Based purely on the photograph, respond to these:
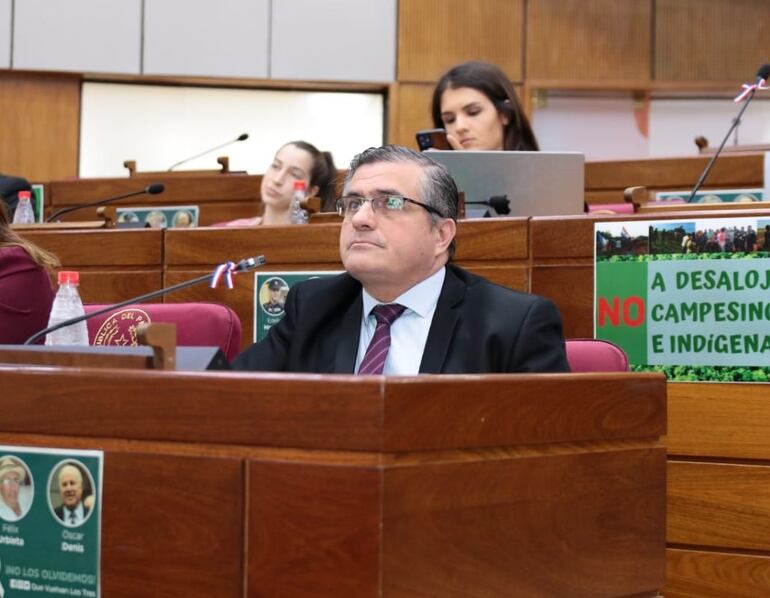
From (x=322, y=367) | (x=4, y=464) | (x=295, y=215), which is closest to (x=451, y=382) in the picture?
(x=4, y=464)

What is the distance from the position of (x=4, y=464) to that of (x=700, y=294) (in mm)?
2026

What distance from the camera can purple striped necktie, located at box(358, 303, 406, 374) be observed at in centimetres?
226

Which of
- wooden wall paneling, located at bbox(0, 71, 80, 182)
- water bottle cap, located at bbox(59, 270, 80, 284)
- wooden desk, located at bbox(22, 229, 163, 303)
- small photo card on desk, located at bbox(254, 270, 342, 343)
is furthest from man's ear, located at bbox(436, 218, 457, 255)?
wooden wall paneling, located at bbox(0, 71, 80, 182)

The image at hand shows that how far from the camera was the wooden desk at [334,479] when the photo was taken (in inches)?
52.1

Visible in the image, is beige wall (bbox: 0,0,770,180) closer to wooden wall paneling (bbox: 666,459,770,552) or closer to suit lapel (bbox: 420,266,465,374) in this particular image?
wooden wall paneling (bbox: 666,459,770,552)

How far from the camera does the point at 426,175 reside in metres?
2.46

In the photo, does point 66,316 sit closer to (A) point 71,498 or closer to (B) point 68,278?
(B) point 68,278

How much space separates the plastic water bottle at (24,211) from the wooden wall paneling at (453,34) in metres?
3.85

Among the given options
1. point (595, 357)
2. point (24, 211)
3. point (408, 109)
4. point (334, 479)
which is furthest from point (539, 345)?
point (408, 109)

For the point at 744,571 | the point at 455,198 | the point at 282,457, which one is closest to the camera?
the point at 282,457

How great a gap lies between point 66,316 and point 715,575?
168 centimetres

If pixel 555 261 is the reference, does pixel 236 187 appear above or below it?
above

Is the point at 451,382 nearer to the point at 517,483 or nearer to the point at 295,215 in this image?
the point at 517,483

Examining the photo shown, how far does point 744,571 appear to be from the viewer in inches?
115
